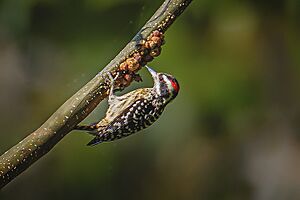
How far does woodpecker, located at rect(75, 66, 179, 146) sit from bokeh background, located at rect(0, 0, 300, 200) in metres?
0.54

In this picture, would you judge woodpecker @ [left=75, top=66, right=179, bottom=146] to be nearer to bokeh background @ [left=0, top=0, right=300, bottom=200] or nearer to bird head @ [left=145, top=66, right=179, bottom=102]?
bird head @ [left=145, top=66, right=179, bottom=102]

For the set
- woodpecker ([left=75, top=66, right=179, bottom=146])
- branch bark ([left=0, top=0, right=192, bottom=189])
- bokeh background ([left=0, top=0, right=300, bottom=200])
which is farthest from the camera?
bokeh background ([left=0, top=0, right=300, bottom=200])

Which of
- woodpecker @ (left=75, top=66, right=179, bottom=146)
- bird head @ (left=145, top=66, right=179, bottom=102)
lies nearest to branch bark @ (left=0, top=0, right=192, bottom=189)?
woodpecker @ (left=75, top=66, right=179, bottom=146)

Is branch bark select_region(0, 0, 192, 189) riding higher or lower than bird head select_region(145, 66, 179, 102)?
lower

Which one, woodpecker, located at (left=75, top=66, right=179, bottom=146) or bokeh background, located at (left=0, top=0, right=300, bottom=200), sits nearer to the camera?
woodpecker, located at (left=75, top=66, right=179, bottom=146)

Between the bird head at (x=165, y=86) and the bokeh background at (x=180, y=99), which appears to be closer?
the bird head at (x=165, y=86)

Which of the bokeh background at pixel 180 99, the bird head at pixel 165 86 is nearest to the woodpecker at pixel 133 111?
the bird head at pixel 165 86

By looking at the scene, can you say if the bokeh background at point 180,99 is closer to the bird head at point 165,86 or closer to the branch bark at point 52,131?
the bird head at point 165,86

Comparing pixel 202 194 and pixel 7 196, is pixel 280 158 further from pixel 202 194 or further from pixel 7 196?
pixel 7 196

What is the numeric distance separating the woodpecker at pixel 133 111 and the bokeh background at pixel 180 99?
54 cm

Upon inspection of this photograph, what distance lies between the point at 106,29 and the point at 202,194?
59 centimetres

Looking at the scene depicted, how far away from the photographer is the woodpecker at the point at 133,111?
3.71ft

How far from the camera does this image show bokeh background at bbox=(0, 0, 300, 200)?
6.51 ft

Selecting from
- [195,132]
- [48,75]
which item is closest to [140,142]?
[195,132]
